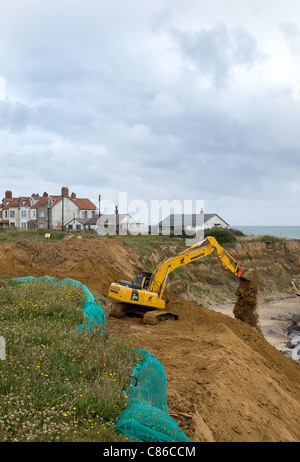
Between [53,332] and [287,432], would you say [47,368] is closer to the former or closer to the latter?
[53,332]

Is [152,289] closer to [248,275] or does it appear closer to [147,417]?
[248,275]

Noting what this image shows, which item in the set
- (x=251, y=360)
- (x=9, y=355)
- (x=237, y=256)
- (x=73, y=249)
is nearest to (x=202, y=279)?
(x=237, y=256)

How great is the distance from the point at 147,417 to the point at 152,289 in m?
10.1

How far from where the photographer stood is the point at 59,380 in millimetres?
5992

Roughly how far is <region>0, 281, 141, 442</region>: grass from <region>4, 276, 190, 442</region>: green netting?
0.15 metres

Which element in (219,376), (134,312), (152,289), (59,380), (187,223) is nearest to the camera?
(59,380)

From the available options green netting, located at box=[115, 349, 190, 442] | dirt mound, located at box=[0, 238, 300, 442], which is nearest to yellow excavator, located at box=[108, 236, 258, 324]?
dirt mound, located at box=[0, 238, 300, 442]

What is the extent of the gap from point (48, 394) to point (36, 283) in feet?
22.2

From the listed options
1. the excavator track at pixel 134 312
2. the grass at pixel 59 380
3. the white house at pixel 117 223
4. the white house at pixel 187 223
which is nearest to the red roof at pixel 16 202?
the white house at pixel 117 223

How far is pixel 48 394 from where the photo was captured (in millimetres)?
5598

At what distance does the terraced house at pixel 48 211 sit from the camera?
6606 cm

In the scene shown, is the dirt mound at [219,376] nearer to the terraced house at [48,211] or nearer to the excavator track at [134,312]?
the excavator track at [134,312]

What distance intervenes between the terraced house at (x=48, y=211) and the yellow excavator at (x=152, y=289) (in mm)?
48766

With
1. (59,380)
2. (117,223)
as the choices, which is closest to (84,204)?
Result: (117,223)
